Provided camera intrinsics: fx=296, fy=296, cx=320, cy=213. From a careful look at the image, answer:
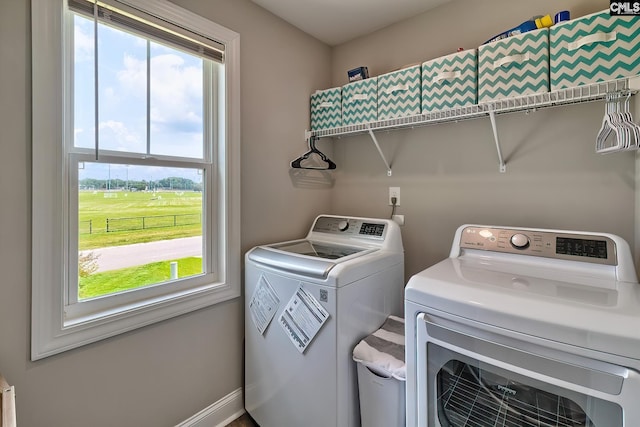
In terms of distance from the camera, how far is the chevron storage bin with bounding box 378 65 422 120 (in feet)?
5.41

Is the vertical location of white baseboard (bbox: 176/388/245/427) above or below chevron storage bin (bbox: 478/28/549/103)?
below

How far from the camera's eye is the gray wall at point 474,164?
1.42 meters

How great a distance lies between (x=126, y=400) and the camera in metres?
1.35

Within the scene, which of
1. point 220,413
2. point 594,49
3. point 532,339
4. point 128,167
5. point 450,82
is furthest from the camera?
point 220,413

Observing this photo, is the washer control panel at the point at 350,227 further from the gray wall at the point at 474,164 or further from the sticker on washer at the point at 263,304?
the sticker on washer at the point at 263,304

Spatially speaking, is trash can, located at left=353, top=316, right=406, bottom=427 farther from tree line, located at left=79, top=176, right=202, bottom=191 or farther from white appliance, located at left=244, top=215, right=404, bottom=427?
tree line, located at left=79, top=176, right=202, bottom=191

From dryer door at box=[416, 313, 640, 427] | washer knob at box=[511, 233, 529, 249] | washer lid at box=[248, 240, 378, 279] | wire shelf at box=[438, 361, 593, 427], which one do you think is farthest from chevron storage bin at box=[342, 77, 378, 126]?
wire shelf at box=[438, 361, 593, 427]

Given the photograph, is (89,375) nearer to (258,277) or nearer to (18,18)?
(258,277)

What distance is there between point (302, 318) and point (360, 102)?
134 cm

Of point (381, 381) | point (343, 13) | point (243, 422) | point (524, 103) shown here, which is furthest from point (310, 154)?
point (243, 422)

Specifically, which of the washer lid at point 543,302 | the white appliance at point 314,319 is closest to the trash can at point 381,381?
the white appliance at point 314,319

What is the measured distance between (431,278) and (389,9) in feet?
5.66

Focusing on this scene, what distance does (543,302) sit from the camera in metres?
0.88

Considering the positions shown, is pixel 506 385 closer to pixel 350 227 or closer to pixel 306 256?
pixel 306 256
